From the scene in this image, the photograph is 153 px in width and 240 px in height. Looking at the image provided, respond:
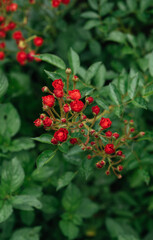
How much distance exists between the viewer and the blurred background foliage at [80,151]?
1.81 m

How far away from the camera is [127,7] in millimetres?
2668

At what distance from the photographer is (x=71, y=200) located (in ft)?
7.22

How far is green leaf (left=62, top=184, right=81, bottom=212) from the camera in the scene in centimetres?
220

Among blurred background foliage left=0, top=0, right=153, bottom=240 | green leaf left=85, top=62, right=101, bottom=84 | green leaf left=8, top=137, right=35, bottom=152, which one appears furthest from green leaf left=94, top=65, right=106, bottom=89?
green leaf left=8, top=137, right=35, bottom=152

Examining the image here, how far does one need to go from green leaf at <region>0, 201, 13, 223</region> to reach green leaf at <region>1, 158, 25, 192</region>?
100 mm

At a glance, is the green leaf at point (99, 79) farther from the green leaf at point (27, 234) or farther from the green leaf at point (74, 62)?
the green leaf at point (27, 234)

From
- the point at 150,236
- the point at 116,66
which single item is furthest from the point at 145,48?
the point at 150,236

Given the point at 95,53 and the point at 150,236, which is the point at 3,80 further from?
the point at 150,236

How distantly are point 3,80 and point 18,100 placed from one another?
1251mm

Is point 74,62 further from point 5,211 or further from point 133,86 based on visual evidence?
point 5,211

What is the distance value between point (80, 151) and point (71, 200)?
2.16ft

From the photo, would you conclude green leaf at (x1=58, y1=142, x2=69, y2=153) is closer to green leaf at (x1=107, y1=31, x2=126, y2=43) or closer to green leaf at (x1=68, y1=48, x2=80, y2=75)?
green leaf at (x1=68, y1=48, x2=80, y2=75)

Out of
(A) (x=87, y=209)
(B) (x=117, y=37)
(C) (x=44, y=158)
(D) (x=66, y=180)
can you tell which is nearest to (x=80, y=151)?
(D) (x=66, y=180)

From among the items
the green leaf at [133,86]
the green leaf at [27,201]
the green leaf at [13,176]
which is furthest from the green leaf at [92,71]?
the green leaf at [27,201]
